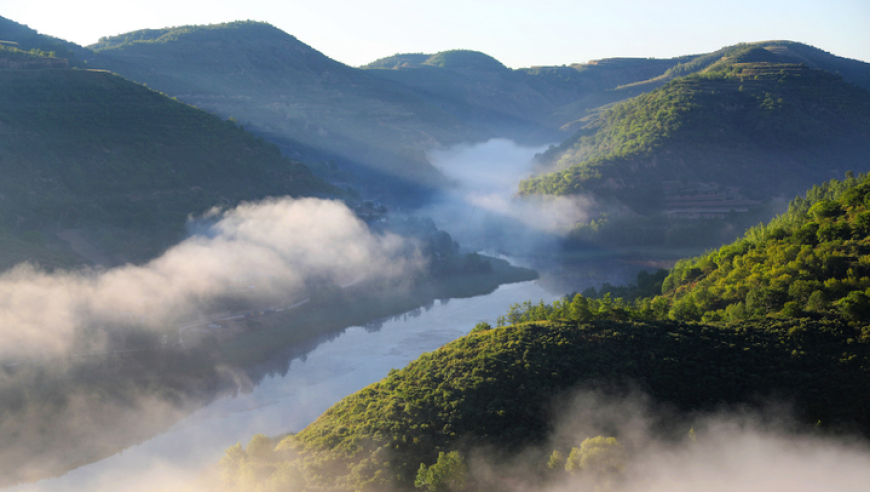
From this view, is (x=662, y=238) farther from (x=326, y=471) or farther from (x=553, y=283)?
(x=326, y=471)

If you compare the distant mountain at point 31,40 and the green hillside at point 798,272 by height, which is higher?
the distant mountain at point 31,40

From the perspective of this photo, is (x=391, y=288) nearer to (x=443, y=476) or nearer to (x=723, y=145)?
(x=443, y=476)

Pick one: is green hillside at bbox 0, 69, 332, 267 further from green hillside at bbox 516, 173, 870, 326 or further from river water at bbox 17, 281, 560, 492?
green hillside at bbox 516, 173, 870, 326

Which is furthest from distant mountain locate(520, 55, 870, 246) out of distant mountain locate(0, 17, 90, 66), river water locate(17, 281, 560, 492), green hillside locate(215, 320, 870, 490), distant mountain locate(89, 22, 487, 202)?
green hillside locate(215, 320, 870, 490)

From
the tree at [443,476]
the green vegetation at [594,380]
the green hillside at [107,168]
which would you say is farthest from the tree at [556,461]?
the green hillside at [107,168]

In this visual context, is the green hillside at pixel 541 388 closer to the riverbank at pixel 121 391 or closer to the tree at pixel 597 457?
the tree at pixel 597 457

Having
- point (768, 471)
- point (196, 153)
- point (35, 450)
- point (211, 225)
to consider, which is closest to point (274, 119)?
point (196, 153)
